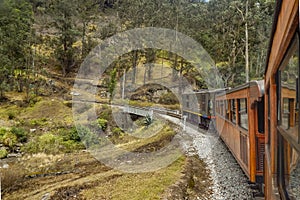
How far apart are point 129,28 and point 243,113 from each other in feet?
94.4

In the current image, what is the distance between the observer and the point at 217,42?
28.0 metres

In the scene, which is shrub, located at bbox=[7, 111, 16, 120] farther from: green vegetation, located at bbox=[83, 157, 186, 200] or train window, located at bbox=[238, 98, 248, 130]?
train window, located at bbox=[238, 98, 248, 130]

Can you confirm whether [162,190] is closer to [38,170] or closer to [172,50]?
[38,170]

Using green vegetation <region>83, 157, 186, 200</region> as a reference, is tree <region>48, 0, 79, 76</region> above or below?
above

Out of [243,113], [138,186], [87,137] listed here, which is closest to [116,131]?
[87,137]

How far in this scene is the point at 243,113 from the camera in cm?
556

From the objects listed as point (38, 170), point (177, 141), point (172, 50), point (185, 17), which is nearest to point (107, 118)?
point (177, 141)

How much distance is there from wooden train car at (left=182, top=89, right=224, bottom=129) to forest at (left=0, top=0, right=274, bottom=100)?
5.21 m

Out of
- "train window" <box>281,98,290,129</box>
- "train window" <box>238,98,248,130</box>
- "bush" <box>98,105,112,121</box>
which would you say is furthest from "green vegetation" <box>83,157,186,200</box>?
"bush" <box>98,105,112,121</box>

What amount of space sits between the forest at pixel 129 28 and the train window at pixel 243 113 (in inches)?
565

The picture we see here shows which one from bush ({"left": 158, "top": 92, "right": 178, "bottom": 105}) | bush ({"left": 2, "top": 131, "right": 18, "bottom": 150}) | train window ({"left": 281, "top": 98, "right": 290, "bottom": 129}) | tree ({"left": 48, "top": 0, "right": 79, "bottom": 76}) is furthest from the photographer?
tree ({"left": 48, "top": 0, "right": 79, "bottom": 76})

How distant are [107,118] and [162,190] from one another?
46.2ft

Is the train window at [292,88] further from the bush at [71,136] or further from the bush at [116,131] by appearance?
the bush at [116,131]

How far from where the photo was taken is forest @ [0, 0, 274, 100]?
23.1 m
